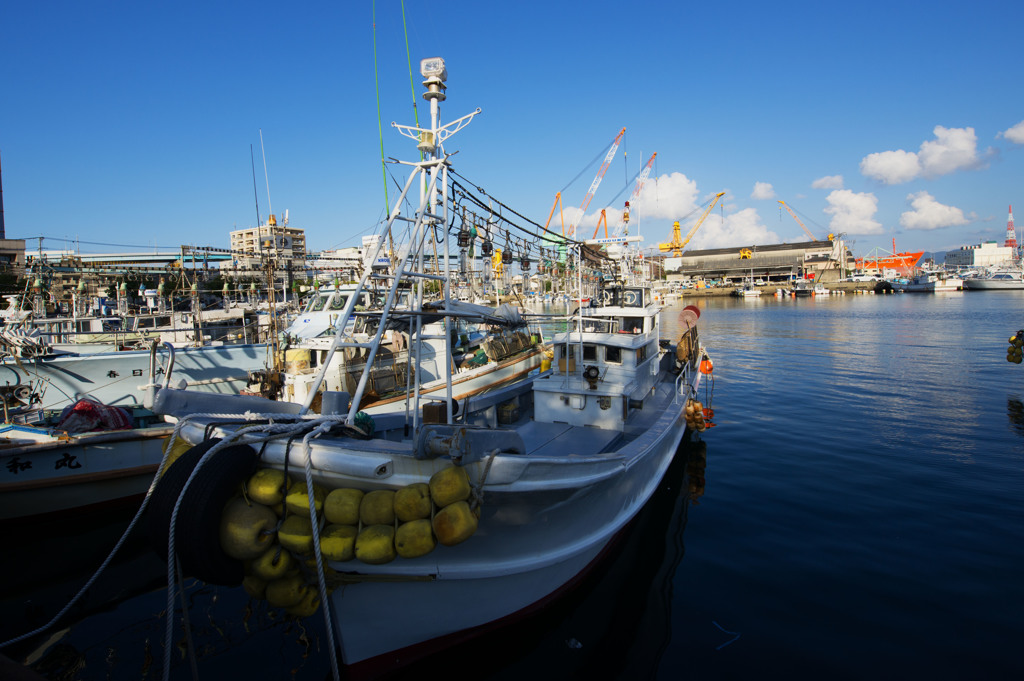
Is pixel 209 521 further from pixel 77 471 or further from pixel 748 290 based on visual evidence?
pixel 748 290

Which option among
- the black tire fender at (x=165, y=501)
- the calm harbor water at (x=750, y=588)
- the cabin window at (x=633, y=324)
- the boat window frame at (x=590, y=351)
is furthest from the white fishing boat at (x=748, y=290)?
the black tire fender at (x=165, y=501)

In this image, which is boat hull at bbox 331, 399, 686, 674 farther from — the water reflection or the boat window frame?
the water reflection

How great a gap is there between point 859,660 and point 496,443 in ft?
17.3

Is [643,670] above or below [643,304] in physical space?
below

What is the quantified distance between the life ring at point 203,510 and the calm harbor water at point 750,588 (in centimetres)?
262

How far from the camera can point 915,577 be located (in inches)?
296

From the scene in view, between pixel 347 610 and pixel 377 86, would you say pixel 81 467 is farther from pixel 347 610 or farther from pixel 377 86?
pixel 377 86

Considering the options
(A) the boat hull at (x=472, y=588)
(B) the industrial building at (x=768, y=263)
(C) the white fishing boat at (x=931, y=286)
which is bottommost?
(A) the boat hull at (x=472, y=588)

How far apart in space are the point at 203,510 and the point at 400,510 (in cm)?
169

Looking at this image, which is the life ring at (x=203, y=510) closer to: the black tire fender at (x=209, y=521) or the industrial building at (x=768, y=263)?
the black tire fender at (x=209, y=521)

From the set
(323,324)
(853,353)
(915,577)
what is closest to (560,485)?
(915,577)

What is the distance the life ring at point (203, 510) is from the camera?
4230 millimetres

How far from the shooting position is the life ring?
423 centimetres

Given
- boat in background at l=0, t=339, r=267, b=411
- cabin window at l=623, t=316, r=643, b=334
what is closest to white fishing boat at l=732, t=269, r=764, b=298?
cabin window at l=623, t=316, r=643, b=334
